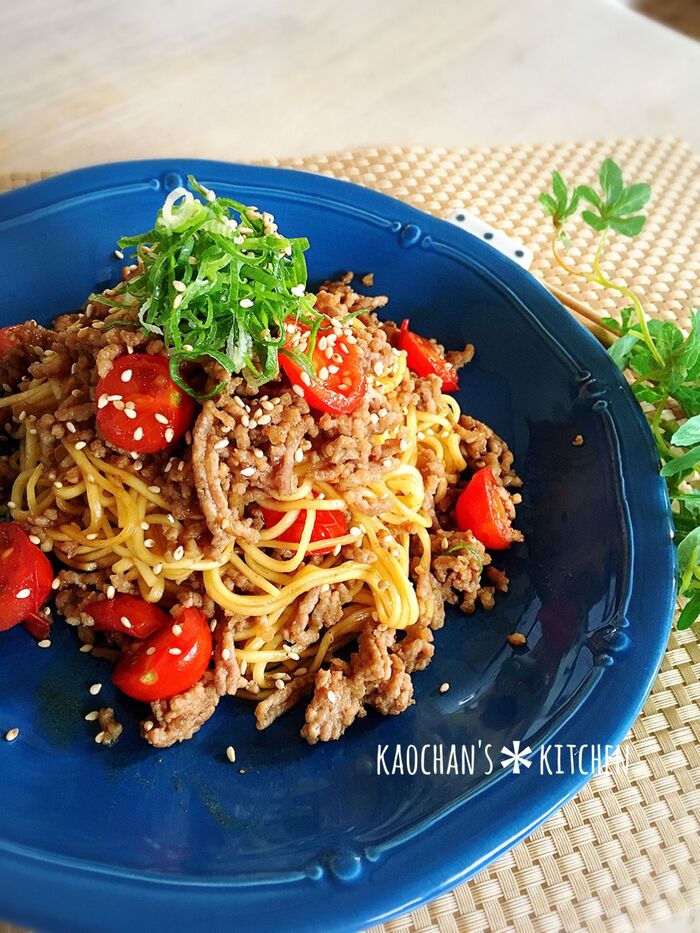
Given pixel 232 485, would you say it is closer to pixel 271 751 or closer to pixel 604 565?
pixel 271 751

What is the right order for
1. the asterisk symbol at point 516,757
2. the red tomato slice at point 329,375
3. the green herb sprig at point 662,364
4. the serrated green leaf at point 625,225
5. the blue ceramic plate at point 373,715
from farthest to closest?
the serrated green leaf at point 625,225 < the green herb sprig at point 662,364 < the red tomato slice at point 329,375 < the asterisk symbol at point 516,757 < the blue ceramic plate at point 373,715

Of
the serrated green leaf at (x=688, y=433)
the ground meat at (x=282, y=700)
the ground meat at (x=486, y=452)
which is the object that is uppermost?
the serrated green leaf at (x=688, y=433)

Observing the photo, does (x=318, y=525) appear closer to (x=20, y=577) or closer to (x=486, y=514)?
(x=486, y=514)

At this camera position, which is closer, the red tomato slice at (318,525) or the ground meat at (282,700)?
the ground meat at (282,700)

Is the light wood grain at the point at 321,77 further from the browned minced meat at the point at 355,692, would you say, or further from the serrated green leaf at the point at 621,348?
the browned minced meat at the point at 355,692

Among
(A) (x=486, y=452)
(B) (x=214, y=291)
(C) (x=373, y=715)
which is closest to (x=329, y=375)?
(B) (x=214, y=291)

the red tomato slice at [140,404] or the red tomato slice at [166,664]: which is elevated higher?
the red tomato slice at [140,404]

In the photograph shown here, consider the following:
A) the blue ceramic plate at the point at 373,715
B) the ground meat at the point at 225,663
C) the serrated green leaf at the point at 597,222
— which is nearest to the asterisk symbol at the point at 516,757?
the blue ceramic plate at the point at 373,715

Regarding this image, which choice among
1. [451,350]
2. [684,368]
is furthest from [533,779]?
[451,350]
